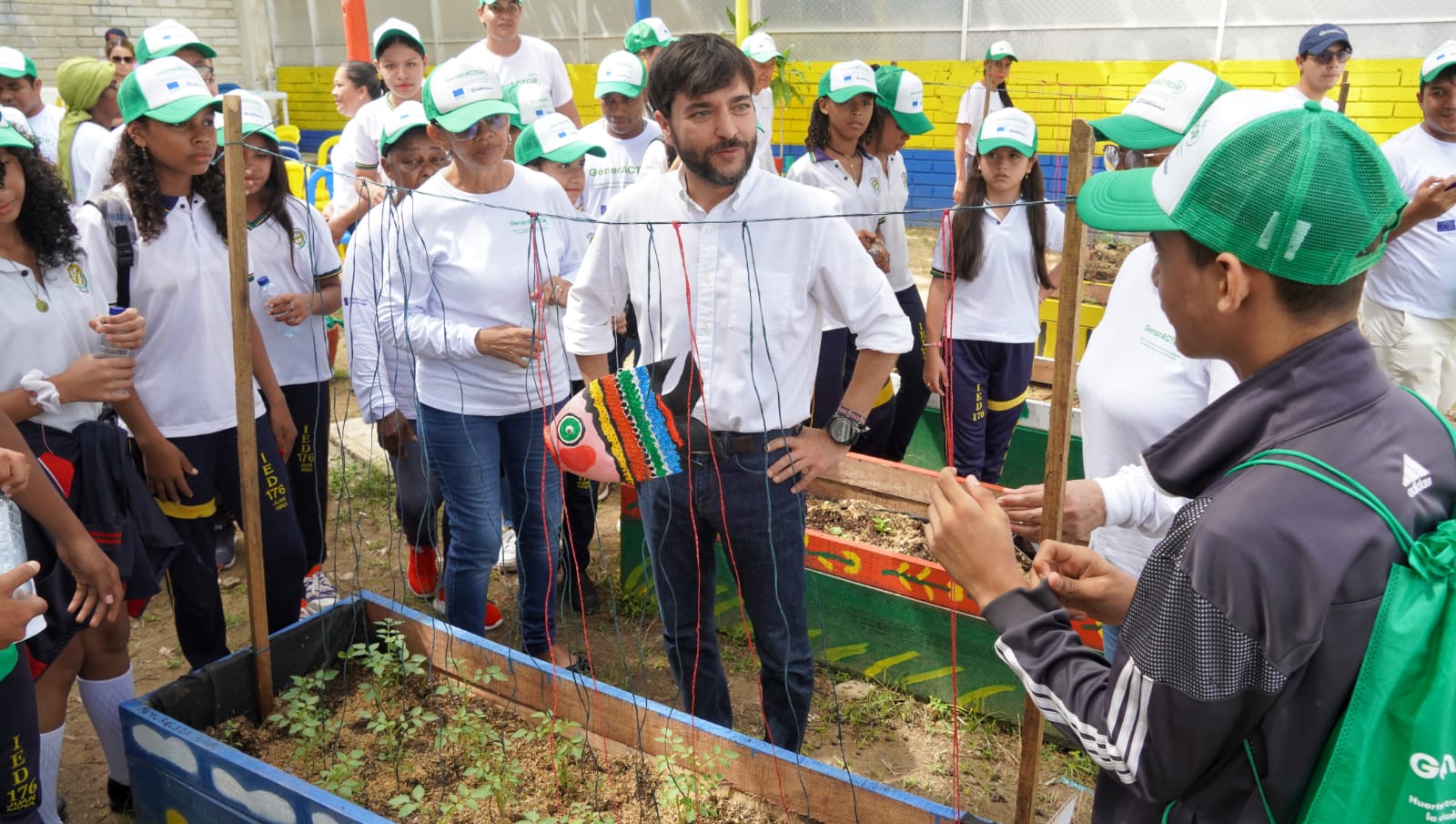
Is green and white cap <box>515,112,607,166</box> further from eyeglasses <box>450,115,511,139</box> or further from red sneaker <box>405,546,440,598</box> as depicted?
red sneaker <box>405,546,440,598</box>

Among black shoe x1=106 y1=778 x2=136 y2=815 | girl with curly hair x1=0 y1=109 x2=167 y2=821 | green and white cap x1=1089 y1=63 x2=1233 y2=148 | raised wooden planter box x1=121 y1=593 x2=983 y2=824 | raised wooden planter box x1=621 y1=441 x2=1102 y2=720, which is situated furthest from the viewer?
raised wooden planter box x1=621 y1=441 x2=1102 y2=720

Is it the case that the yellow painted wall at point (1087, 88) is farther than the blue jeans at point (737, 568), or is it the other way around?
the yellow painted wall at point (1087, 88)

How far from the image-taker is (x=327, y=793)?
238 centimetres

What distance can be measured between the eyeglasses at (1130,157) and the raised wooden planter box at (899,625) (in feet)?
4.64

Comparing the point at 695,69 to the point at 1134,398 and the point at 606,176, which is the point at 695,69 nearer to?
the point at 1134,398

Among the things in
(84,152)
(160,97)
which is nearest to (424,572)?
(160,97)

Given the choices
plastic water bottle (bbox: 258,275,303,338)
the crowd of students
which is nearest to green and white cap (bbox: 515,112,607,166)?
the crowd of students

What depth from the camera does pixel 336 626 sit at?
330 centimetres

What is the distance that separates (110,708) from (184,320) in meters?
1.11

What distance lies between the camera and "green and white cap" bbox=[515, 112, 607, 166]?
14.1 feet

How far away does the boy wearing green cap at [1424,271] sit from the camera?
4.56 metres

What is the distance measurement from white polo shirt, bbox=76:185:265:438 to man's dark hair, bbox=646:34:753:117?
1.46 meters

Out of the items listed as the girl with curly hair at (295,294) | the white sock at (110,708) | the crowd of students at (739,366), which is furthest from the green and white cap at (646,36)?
the white sock at (110,708)

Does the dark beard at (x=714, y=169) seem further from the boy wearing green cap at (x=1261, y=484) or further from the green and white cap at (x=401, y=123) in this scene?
the green and white cap at (x=401, y=123)
